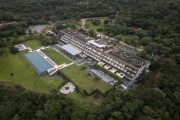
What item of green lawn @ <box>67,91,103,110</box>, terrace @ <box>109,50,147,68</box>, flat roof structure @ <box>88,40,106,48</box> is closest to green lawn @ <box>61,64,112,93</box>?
green lawn @ <box>67,91,103,110</box>

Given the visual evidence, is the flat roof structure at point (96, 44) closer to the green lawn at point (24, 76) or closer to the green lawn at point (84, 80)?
the green lawn at point (84, 80)

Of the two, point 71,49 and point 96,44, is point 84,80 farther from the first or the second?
point 71,49

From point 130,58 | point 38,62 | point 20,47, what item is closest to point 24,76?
point 38,62

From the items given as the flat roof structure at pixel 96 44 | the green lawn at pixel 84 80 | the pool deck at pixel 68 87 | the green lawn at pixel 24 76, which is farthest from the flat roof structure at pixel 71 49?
the pool deck at pixel 68 87

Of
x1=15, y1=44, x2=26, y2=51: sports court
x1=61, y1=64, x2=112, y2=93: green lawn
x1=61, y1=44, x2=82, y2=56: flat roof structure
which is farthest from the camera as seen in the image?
x1=15, y1=44, x2=26, y2=51: sports court

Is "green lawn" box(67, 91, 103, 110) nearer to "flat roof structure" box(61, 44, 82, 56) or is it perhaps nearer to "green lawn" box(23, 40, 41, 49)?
"flat roof structure" box(61, 44, 82, 56)
